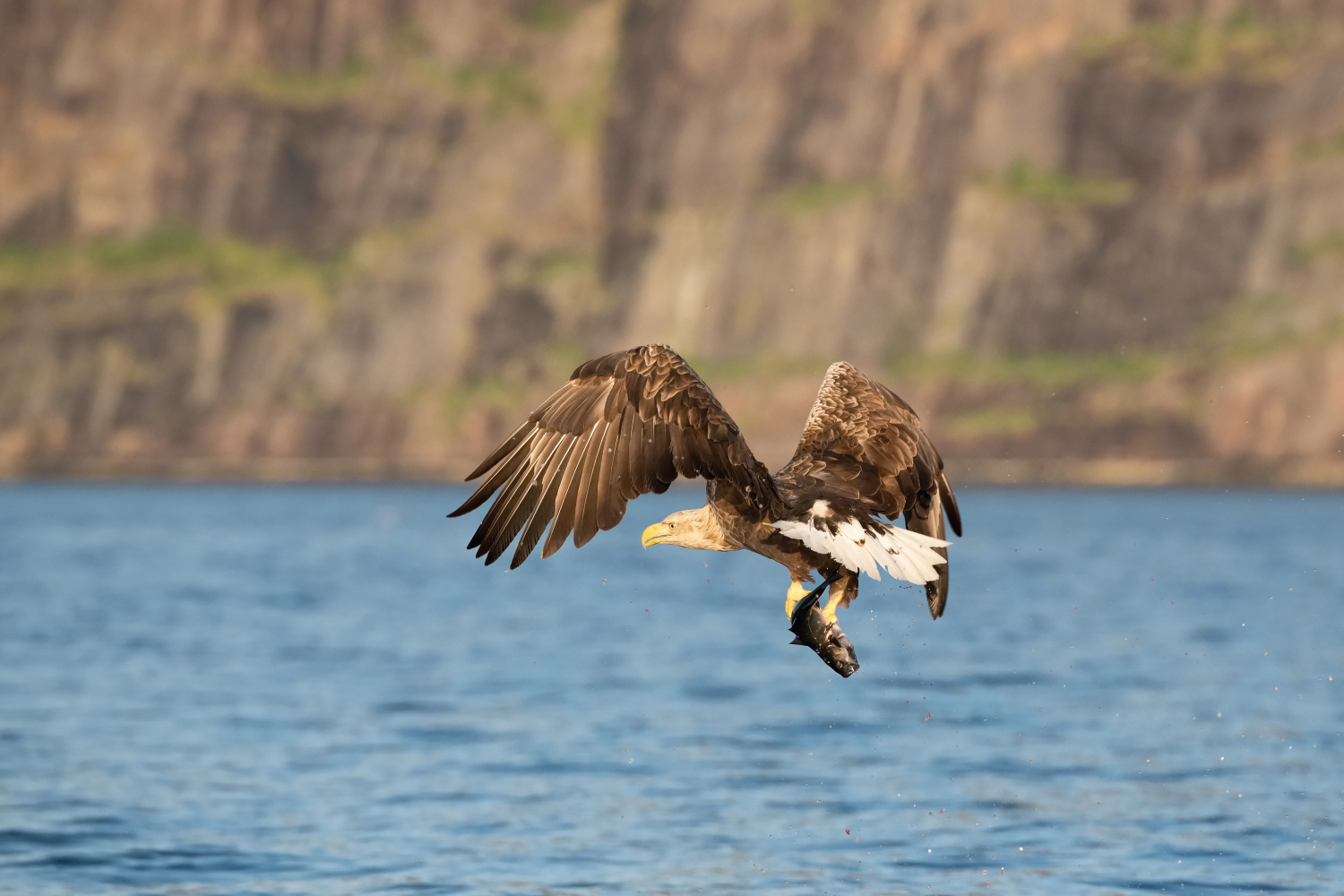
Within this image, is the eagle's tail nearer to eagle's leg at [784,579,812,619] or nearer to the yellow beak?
eagle's leg at [784,579,812,619]

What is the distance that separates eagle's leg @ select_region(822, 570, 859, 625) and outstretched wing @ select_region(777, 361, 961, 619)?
49 cm

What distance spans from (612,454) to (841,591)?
183 centimetres

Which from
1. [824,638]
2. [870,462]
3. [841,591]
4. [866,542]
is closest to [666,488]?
[866,542]

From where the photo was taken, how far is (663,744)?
25.0m

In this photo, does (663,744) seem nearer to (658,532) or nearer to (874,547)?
(658,532)

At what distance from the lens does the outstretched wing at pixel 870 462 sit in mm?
13742

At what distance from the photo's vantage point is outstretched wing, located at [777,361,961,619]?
A: 541 inches

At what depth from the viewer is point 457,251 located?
169m

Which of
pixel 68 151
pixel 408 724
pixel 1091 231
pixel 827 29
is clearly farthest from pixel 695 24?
pixel 408 724

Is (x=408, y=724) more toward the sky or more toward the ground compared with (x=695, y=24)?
more toward the ground

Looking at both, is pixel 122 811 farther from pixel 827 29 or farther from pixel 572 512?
pixel 827 29

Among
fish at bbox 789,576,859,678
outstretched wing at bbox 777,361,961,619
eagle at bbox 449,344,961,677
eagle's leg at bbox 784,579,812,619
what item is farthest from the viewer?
outstretched wing at bbox 777,361,961,619

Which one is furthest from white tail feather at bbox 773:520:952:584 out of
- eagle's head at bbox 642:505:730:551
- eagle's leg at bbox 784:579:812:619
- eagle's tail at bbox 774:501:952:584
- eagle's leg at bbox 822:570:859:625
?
eagle's head at bbox 642:505:730:551

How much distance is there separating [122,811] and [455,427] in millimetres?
142011
